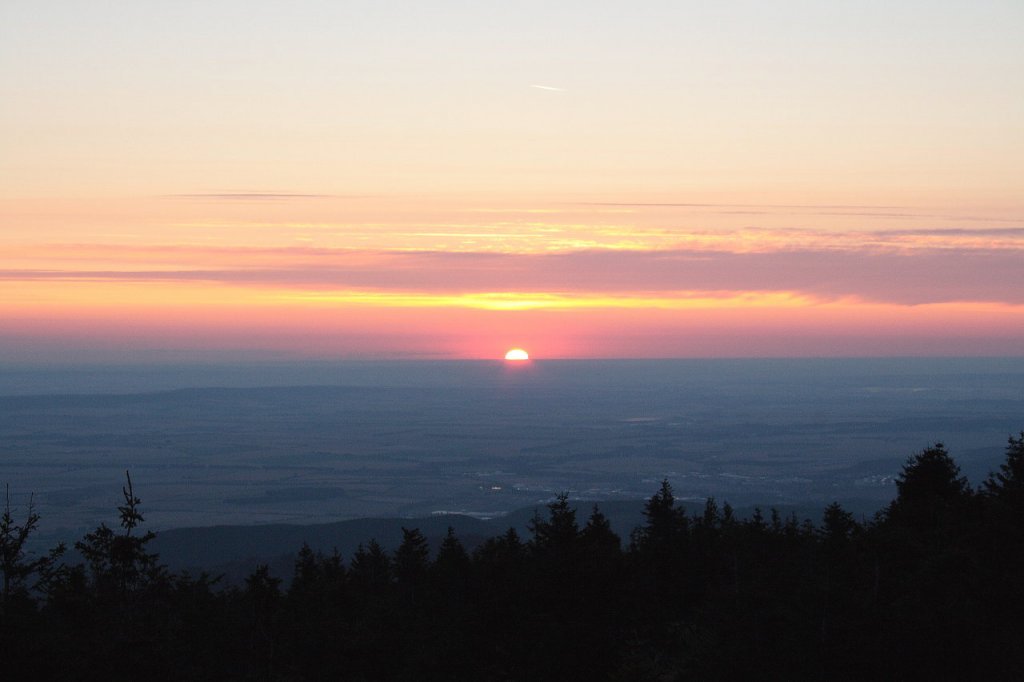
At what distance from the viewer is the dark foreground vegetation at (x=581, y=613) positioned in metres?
17.5

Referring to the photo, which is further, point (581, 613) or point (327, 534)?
point (327, 534)

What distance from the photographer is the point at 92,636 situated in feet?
56.0

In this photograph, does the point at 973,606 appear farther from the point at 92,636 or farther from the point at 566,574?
the point at 92,636

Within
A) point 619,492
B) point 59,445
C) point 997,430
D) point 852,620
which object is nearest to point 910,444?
point 997,430

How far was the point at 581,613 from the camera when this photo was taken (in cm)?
2477

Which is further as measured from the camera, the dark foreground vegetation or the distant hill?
the distant hill

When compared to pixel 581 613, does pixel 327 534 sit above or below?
below

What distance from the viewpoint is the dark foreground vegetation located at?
17.5 meters

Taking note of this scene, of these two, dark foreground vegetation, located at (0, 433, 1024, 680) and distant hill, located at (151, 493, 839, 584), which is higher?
dark foreground vegetation, located at (0, 433, 1024, 680)

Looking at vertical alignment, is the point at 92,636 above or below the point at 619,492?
above

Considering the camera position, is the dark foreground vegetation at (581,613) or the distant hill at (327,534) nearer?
the dark foreground vegetation at (581,613)

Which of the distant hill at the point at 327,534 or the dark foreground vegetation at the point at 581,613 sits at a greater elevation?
the dark foreground vegetation at the point at 581,613

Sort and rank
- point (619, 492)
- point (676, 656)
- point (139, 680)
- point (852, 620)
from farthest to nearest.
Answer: point (619, 492) < point (676, 656) < point (852, 620) < point (139, 680)

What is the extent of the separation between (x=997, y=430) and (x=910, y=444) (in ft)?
78.6
